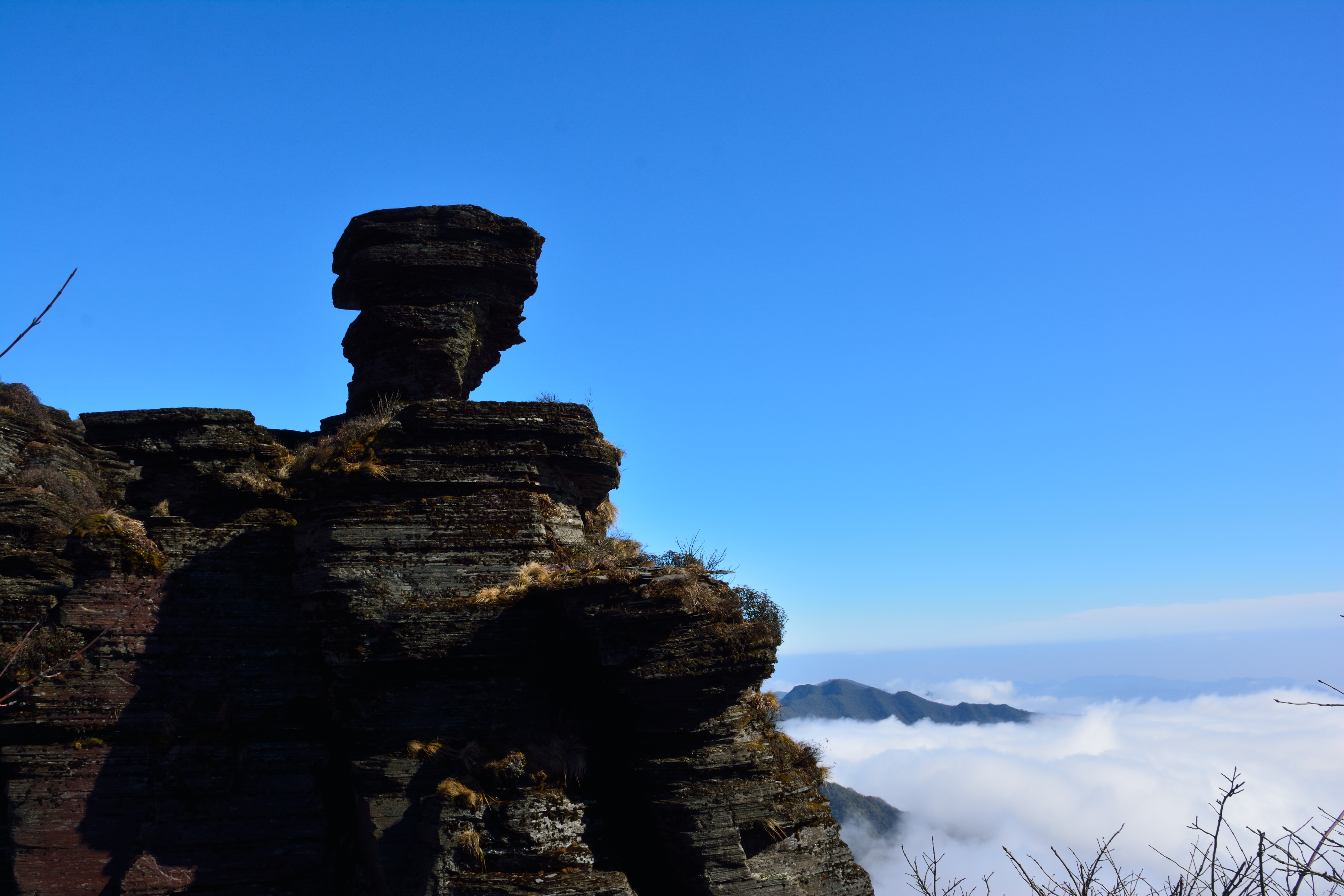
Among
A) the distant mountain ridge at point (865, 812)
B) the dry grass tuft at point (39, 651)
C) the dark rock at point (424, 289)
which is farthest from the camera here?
the distant mountain ridge at point (865, 812)

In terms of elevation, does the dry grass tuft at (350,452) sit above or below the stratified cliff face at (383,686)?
above

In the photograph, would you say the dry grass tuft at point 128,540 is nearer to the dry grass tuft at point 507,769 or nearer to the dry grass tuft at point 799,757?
the dry grass tuft at point 507,769

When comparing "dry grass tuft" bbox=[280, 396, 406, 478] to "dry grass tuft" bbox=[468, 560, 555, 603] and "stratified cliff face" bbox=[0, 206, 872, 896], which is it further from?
"dry grass tuft" bbox=[468, 560, 555, 603]

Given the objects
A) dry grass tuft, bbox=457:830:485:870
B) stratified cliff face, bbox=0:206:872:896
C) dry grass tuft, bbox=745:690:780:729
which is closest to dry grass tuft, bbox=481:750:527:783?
stratified cliff face, bbox=0:206:872:896

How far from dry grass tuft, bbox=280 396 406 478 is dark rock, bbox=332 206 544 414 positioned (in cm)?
217

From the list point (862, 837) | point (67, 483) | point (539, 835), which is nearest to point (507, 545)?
point (539, 835)

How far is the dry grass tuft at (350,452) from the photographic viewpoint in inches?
597

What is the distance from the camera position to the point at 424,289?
20484 mm

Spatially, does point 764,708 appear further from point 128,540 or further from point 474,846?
point 128,540

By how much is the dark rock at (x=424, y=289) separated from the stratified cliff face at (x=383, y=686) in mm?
3107

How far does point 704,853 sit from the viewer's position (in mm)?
12188

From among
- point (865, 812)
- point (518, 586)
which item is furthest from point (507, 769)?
point (865, 812)

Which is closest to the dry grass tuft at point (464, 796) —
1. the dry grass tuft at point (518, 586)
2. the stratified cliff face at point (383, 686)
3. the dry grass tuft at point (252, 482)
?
the stratified cliff face at point (383, 686)

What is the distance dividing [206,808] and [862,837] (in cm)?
13438
